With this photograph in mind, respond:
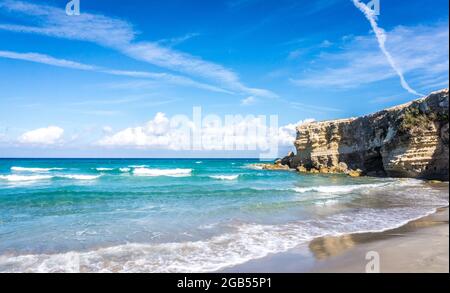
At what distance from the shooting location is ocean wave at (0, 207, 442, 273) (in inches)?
303

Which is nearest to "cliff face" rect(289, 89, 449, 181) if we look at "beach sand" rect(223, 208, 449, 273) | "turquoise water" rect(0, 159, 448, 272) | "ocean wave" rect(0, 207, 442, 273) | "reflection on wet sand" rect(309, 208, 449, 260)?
"turquoise water" rect(0, 159, 448, 272)

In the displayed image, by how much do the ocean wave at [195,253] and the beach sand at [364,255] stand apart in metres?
0.48

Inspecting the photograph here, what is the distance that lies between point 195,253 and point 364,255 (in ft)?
13.3

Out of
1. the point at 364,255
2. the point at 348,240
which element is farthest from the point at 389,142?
the point at 364,255

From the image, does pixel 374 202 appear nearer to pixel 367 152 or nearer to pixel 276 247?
pixel 276 247

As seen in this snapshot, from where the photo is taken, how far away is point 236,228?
11.7m

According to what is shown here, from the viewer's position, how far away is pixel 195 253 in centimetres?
874

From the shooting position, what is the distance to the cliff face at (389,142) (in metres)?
29.1

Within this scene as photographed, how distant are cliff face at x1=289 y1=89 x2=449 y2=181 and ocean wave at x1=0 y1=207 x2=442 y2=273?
20749 millimetres

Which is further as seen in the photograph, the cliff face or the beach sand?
the cliff face

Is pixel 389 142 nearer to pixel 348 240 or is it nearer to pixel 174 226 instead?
pixel 348 240

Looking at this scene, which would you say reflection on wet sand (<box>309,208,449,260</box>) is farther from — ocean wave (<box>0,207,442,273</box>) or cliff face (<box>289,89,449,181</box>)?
cliff face (<box>289,89,449,181</box>)
